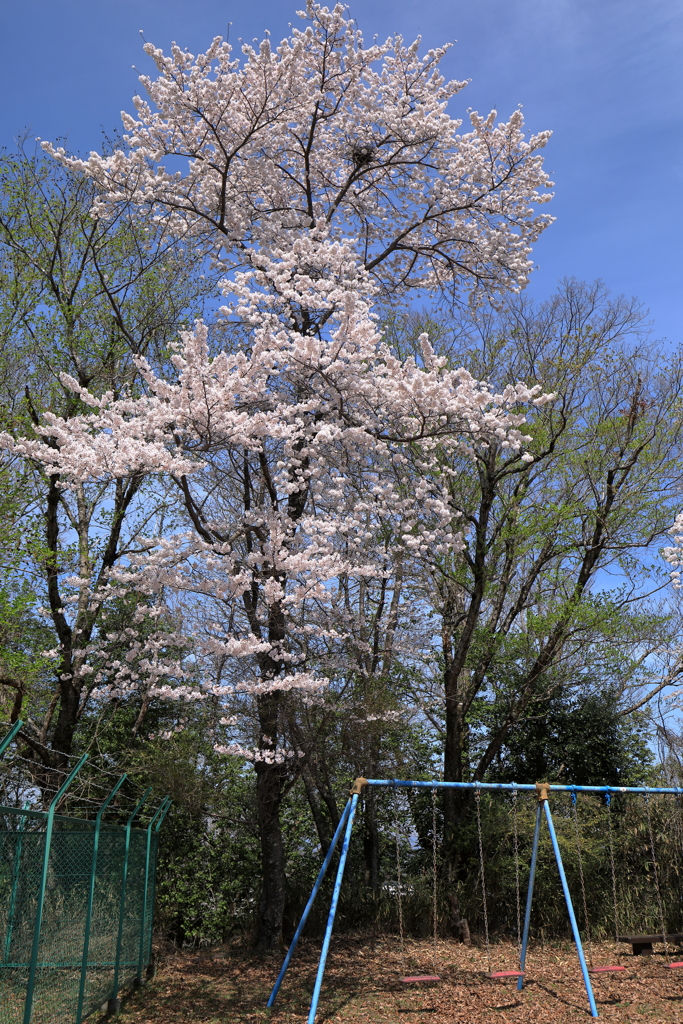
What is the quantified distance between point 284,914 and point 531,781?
15.4 ft

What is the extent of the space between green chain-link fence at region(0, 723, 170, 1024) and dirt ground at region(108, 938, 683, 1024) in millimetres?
466

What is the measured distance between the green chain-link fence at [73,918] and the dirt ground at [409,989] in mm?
466

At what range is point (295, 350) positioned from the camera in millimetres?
7664

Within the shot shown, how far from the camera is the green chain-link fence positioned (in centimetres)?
591

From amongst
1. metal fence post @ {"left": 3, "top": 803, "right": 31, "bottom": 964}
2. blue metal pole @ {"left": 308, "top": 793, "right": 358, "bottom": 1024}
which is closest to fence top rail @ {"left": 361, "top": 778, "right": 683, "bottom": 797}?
blue metal pole @ {"left": 308, "top": 793, "right": 358, "bottom": 1024}

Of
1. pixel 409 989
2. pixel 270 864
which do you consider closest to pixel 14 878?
pixel 409 989

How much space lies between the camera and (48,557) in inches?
393

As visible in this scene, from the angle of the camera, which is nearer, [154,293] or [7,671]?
[7,671]

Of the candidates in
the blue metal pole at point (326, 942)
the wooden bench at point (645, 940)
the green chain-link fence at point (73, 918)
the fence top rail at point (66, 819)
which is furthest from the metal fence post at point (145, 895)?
the wooden bench at point (645, 940)

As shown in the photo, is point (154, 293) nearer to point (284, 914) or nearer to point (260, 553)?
point (260, 553)

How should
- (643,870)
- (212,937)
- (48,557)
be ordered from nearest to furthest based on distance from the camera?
(48,557)
(643,870)
(212,937)

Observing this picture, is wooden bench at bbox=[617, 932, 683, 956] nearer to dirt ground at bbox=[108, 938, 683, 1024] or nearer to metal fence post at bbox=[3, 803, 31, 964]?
dirt ground at bbox=[108, 938, 683, 1024]

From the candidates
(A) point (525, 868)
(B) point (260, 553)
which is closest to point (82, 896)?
(B) point (260, 553)

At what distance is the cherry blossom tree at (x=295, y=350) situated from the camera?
25.1 ft
